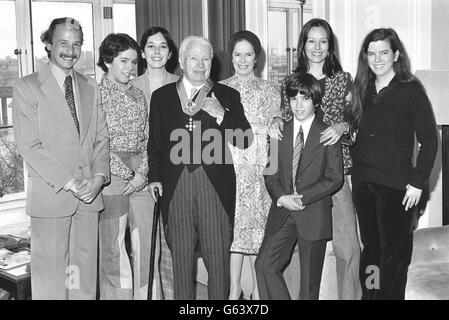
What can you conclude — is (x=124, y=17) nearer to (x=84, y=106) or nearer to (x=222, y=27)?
(x=222, y=27)

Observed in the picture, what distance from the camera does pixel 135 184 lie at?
2.71m

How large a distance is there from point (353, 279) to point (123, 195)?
1.24 metres

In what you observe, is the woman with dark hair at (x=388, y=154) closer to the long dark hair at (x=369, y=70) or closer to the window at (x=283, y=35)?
the long dark hair at (x=369, y=70)

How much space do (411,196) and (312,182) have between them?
47cm

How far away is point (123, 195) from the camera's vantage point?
2736 mm

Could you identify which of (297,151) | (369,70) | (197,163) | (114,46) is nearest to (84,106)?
(114,46)

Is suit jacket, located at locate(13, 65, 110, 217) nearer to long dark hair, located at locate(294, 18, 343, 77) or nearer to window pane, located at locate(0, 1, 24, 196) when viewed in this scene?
long dark hair, located at locate(294, 18, 343, 77)

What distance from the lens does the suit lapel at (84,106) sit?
2.53m

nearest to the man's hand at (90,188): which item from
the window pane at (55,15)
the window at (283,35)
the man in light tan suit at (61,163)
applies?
the man in light tan suit at (61,163)

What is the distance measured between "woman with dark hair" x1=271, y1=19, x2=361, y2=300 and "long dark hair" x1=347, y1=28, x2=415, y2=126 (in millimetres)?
39

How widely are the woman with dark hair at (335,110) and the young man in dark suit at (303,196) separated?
11cm

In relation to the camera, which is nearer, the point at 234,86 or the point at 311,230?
the point at 311,230
